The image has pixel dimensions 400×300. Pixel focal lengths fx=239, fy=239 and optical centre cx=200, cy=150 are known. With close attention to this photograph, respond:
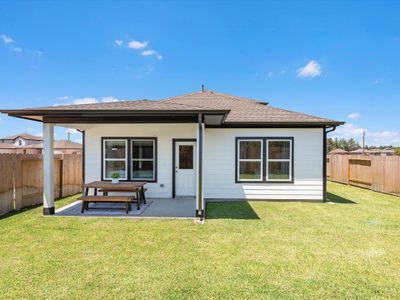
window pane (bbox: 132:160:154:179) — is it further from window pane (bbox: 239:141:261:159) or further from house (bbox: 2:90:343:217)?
window pane (bbox: 239:141:261:159)

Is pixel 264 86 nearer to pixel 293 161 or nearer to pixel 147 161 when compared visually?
pixel 293 161

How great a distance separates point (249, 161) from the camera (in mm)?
8766

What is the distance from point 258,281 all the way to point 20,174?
24.6ft

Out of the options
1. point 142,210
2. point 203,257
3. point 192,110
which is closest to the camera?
point 203,257

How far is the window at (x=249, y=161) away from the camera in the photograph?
8.77m

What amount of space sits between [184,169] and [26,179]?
16.9 feet

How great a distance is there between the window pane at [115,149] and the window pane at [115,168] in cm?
27

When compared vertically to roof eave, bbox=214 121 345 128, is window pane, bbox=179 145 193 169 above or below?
below

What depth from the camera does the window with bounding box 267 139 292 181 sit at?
871 centimetres

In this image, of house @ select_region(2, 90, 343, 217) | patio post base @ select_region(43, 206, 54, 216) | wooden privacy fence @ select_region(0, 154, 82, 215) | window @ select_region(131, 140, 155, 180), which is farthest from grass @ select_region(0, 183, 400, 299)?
window @ select_region(131, 140, 155, 180)

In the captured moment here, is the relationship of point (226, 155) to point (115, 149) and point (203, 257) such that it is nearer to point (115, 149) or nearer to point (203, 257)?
point (115, 149)

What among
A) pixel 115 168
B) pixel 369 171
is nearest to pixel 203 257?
pixel 115 168

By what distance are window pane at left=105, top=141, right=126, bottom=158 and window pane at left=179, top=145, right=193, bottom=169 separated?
220 cm

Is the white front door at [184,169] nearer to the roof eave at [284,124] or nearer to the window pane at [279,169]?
the roof eave at [284,124]
